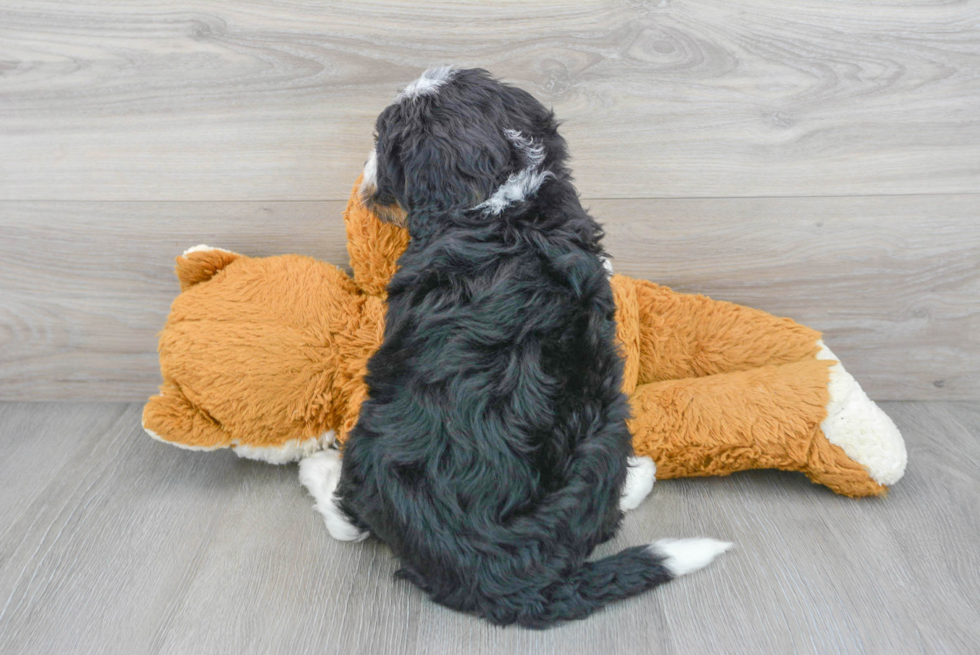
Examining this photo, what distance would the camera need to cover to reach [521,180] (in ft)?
3.06

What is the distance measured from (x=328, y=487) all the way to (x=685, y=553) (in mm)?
566

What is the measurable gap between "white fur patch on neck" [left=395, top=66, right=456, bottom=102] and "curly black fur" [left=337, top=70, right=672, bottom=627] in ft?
0.04

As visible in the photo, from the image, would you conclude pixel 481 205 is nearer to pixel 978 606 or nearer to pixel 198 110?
pixel 198 110

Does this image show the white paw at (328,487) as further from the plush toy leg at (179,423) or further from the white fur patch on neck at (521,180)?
the white fur patch on neck at (521,180)

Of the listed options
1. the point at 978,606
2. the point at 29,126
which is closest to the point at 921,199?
the point at 978,606

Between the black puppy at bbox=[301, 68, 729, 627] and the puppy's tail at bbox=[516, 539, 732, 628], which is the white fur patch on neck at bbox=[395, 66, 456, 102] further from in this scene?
the puppy's tail at bbox=[516, 539, 732, 628]

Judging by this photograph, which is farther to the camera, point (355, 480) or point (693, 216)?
point (693, 216)

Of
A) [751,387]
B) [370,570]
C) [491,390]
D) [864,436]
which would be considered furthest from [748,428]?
[370,570]

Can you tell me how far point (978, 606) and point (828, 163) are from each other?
780 mm

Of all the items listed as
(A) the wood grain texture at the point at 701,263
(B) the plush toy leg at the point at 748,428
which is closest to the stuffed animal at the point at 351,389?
(B) the plush toy leg at the point at 748,428

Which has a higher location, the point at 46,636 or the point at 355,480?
the point at 355,480

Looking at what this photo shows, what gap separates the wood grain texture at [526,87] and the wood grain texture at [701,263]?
0.04 metres

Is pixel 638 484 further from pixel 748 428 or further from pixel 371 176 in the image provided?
pixel 371 176

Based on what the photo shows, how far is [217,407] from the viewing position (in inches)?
44.8
